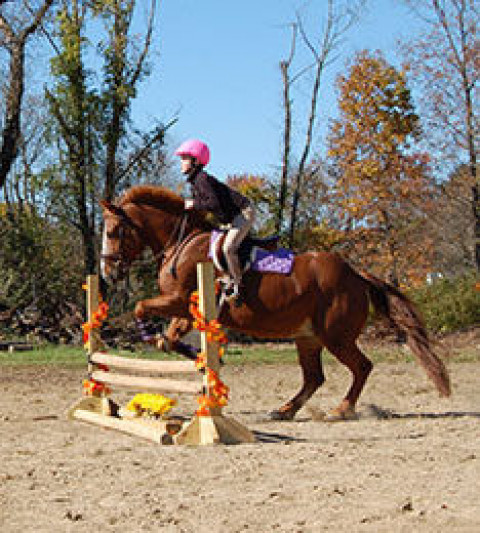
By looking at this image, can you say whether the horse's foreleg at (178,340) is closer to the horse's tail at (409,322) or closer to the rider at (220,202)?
the rider at (220,202)

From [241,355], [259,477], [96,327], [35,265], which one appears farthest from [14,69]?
[259,477]

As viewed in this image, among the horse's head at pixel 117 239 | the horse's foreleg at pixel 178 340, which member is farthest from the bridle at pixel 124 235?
the horse's foreleg at pixel 178 340

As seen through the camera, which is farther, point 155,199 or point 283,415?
point 283,415

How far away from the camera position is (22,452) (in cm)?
613

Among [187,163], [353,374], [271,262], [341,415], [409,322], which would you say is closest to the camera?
[187,163]

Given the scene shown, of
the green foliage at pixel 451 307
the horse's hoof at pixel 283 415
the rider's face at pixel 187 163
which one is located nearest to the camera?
the rider's face at pixel 187 163

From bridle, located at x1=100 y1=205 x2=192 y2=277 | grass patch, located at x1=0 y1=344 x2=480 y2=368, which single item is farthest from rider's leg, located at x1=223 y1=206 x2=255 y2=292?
grass patch, located at x1=0 y1=344 x2=480 y2=368

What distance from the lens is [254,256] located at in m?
7.76

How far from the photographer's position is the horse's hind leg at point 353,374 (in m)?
8.04

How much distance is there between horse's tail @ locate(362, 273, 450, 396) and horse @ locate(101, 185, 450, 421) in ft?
0.03

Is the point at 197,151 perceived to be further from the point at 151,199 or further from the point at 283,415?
the point at 283,415

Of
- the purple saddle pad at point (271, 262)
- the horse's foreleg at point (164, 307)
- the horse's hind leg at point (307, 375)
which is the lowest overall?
the horse's hind leg at point (307, 375)

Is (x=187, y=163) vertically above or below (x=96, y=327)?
above

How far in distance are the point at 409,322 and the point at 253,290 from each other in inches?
71.1
